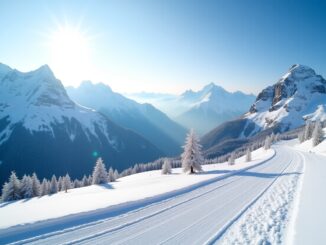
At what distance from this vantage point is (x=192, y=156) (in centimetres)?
4550

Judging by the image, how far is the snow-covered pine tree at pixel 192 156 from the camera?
44.8m

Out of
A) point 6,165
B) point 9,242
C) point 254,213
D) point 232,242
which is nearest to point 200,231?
point 232,242

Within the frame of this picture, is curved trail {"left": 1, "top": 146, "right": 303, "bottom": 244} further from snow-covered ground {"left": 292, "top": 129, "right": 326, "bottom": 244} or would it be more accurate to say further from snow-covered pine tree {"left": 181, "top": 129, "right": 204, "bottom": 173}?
snow-covered pine tree {"left": 181, "top": 129, "right": 204, "bottom": 173}

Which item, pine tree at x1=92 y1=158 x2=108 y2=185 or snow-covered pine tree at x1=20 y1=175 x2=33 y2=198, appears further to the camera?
pine tree at x1=92 y1=158 x2=108 y2=185

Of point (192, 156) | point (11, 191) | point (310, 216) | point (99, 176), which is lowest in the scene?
point (11, 191)

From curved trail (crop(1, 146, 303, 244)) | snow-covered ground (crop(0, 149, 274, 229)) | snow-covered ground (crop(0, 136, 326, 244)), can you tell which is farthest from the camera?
snow-covered ground (crop(0, 149, 274, 229))

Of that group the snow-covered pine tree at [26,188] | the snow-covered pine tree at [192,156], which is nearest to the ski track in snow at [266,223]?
the snow-covered pine tree at [192,156]

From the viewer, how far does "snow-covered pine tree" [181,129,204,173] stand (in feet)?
147

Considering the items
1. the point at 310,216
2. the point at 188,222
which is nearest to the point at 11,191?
the point at 188,222

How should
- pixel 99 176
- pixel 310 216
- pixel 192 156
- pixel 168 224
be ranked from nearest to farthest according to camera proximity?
1. pixel 168 224
2. pixel 310 216
3. pixel 192 156
4. pixel 99 176

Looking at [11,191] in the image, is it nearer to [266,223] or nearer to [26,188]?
[26,188]

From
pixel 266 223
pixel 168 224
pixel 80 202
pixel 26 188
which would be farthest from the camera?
pixel 26 188

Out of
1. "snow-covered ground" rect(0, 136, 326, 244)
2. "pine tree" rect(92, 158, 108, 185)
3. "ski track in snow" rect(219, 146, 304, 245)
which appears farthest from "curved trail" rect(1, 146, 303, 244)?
"pine tree" rect(92, 158, 108, 185)

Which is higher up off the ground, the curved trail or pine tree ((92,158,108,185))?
the curved trail
